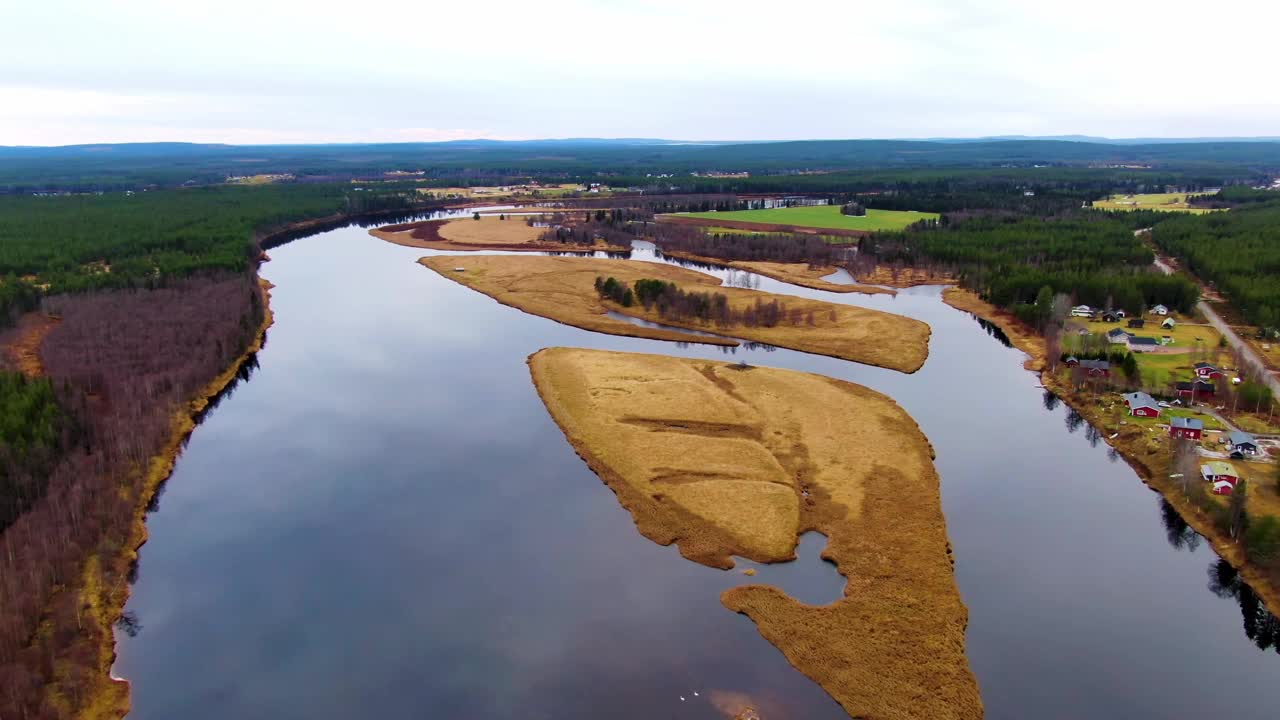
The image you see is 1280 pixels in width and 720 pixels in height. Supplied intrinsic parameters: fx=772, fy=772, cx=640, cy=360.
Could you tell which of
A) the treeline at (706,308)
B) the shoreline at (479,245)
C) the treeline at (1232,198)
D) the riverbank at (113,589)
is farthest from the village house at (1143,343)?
the treeline at (1232,198)

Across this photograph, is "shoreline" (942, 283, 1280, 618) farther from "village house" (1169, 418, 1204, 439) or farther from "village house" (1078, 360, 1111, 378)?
"village house" (1169, 418, 1204, 439)

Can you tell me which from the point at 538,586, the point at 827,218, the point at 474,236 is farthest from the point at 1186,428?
the point at 474,236

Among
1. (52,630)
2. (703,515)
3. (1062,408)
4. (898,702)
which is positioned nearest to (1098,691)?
(898,702)

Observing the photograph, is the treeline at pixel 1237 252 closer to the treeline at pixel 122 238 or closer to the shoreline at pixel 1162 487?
the shoreline at pixel 1162 487

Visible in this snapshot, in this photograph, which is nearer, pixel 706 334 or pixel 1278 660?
pixel 1278 660

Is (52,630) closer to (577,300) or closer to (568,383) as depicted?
(568,383)

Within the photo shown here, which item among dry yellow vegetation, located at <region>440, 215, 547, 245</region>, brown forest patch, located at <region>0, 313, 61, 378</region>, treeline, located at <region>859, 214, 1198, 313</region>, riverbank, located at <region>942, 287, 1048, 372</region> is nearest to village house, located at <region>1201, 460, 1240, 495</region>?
riverbank, located at <region>942, 287, 1048, 372</region>
